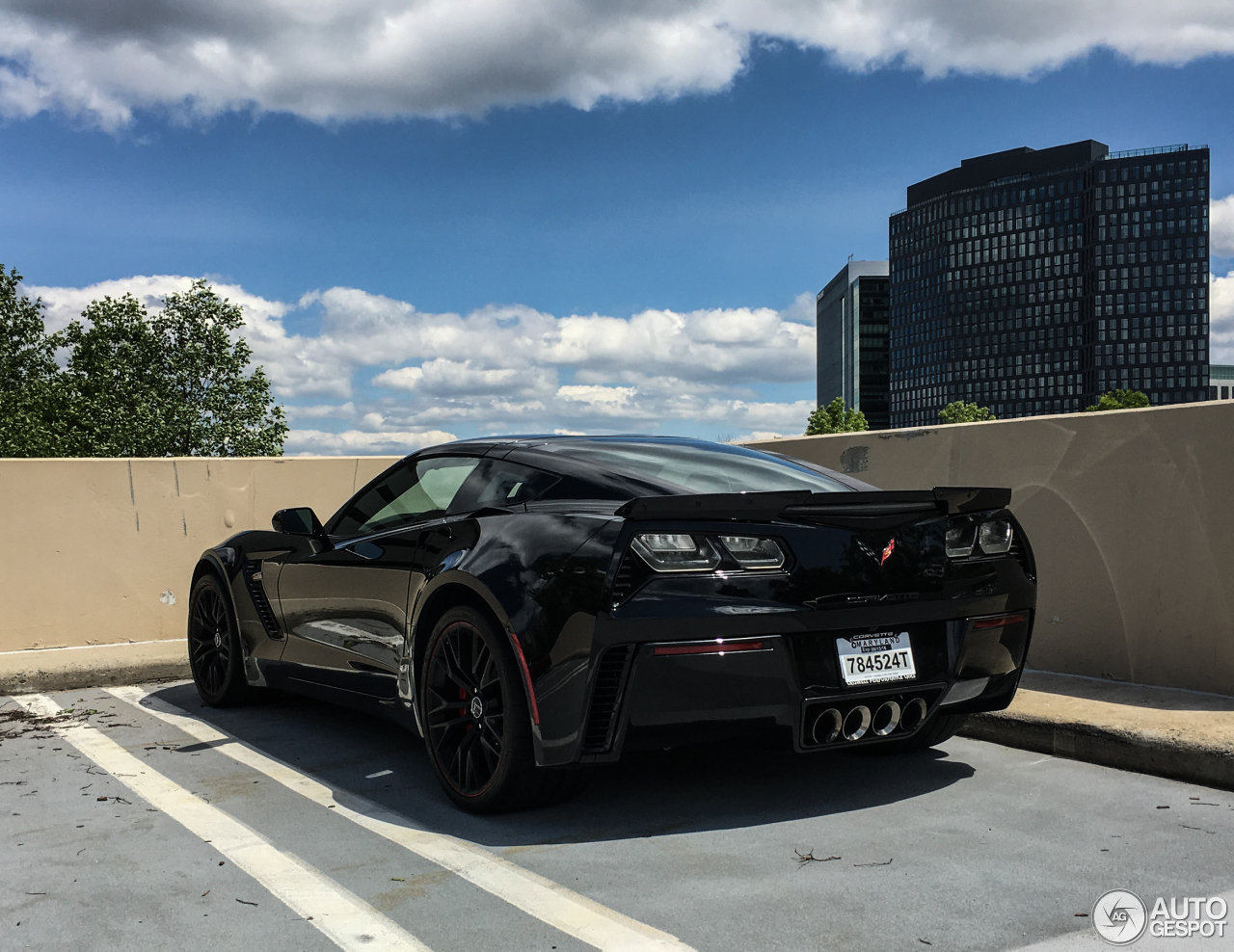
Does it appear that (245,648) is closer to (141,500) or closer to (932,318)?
(141,500)

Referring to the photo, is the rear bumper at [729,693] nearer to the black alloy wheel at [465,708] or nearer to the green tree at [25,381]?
the black alloy wheel at [465,708]

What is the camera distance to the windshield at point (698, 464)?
12.9 ft

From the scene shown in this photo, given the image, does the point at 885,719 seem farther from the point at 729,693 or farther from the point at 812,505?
the point at 812,505

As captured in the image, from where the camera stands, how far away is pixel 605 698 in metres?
3.29

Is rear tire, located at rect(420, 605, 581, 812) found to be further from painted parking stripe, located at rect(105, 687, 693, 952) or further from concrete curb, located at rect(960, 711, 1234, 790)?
concrete curb, located at rect(960, 711, 1234, 790)

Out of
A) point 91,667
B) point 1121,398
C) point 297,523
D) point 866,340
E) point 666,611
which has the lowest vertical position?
point 91,667

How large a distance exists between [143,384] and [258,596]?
169 feet

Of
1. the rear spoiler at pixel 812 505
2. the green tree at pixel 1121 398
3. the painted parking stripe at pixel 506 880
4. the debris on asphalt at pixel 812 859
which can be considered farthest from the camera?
the green tree at pixel 1121 398

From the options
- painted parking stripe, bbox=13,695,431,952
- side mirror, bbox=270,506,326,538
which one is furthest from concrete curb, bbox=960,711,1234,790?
side mirror, bbox=270,506,326,538

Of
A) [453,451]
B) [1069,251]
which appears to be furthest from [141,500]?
[1069,251]

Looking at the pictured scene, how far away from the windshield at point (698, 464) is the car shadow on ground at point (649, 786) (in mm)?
941

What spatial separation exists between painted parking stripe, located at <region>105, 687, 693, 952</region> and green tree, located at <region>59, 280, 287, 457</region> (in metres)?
49.0

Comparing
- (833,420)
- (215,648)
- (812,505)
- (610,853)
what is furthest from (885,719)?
(833,420)

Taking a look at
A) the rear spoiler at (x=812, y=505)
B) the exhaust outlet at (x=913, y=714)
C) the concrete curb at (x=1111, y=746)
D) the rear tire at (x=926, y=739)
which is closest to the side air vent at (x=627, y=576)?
the rear spoiler at (x=812, y=505)
